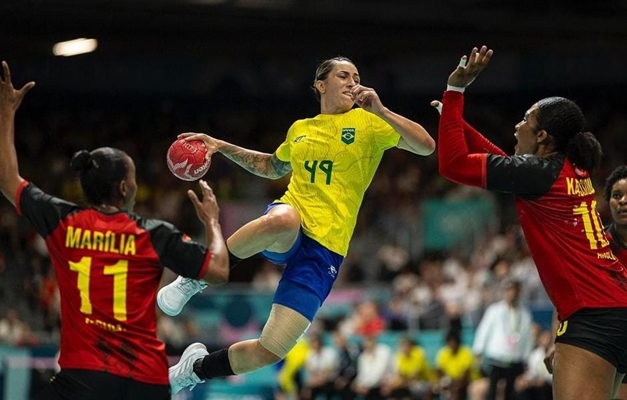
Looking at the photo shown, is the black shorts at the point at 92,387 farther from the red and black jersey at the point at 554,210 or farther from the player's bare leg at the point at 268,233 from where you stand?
the red and black jersey at the point at 554,210

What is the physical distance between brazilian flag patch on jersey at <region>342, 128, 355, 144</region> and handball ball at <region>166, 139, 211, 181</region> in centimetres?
101

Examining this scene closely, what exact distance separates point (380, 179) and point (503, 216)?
3.25 m

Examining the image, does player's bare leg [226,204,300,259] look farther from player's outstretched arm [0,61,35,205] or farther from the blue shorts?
player's outstretched arm [0,61,35,205]

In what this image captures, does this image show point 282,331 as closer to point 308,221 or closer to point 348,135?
point 308,221

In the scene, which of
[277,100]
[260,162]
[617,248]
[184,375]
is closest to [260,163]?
[260,162]

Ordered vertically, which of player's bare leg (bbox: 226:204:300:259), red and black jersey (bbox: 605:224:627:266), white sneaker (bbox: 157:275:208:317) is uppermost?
player's bare leg (bbox: 226:204:300:259)

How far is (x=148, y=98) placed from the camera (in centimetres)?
2384

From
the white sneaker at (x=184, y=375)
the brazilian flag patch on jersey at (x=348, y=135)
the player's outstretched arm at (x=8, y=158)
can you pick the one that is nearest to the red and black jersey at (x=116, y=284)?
the player's outstretched arm at (x=8, y=158)

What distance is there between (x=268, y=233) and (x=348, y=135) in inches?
40.9

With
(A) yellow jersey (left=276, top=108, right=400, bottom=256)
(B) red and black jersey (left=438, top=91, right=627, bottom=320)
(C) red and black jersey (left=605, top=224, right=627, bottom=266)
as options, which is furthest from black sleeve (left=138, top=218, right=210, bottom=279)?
(C) red and black jersey (left=605, top=224, right=627, bottom=266)

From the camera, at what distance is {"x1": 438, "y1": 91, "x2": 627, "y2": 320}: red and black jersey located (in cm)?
648

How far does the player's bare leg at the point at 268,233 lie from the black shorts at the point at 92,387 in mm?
1958

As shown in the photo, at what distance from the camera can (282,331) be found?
769 cm

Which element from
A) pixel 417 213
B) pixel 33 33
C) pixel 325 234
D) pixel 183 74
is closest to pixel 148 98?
pixel 183 74
